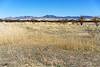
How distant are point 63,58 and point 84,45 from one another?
3.46m

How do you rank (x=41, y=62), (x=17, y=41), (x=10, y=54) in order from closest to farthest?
(x=41, y=62) < (x=10, y=54) < (x=17, y=41)

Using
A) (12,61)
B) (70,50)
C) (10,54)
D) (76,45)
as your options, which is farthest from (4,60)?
(76,45)

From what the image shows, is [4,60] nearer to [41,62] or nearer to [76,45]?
[41,62]

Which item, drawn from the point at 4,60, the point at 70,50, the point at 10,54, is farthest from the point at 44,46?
the point at 4,60

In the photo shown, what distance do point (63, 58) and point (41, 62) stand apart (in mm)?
1495

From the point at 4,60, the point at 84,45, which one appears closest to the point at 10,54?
the point at 4,60

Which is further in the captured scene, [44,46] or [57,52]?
[44,46]

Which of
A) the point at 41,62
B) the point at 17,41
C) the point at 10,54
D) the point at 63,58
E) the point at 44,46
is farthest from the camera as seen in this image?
the point at 17,41

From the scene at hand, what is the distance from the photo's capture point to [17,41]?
57.3 ft

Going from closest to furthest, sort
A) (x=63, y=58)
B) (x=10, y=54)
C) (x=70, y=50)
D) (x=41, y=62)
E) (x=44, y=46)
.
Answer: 1. (x=41, y=62)
2. (x=63, y=58)
3. (x=10, y=54)
4. (x=70, y=50)
5. (x=44, y=46)

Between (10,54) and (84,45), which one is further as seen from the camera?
(84,45)

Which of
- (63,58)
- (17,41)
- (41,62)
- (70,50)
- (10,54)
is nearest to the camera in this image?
(41,62)

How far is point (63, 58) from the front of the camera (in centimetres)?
1198

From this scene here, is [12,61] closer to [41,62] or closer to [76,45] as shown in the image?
[41,62]
